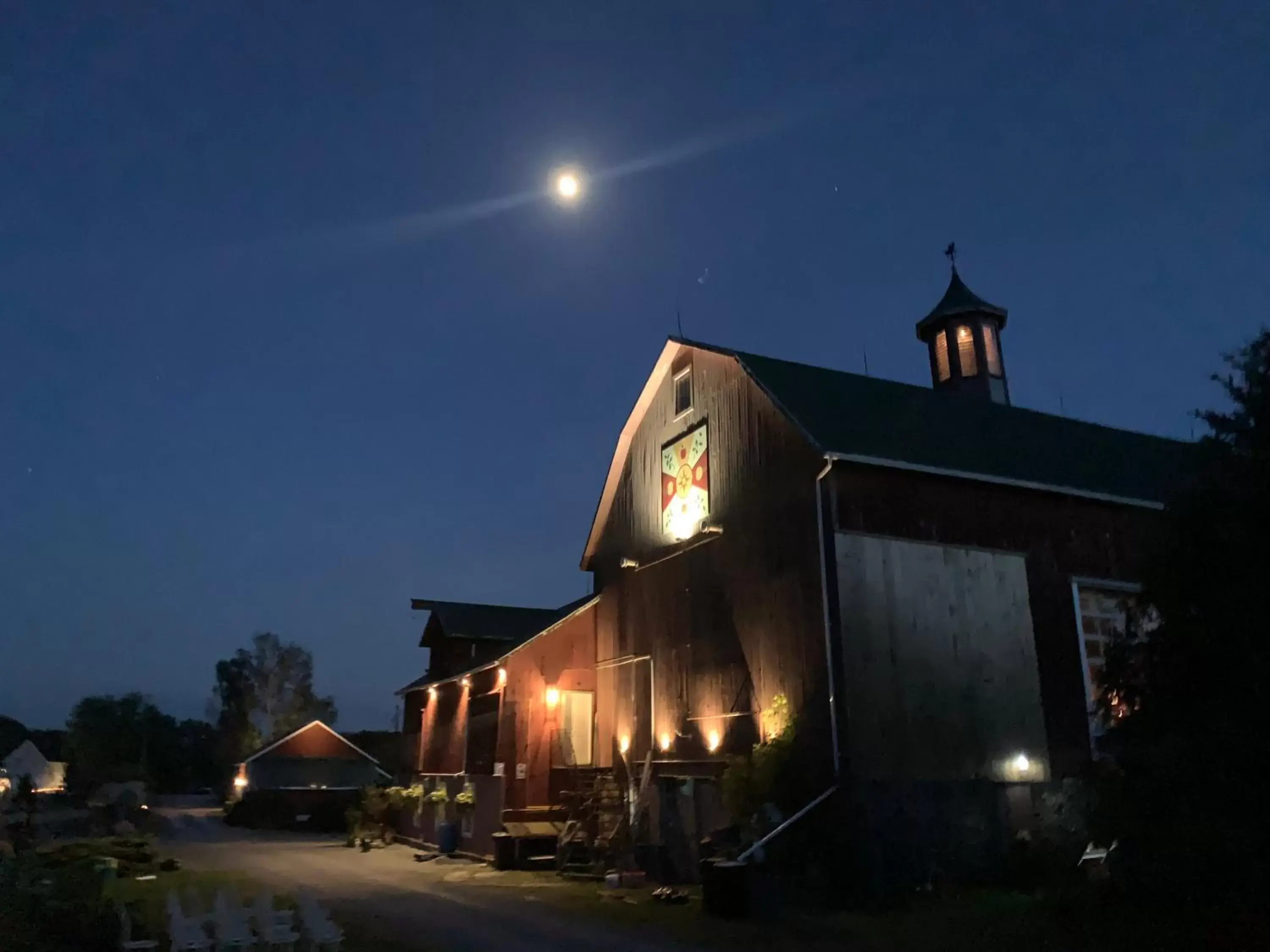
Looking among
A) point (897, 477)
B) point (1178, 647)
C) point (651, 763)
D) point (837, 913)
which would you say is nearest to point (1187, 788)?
point (1178, 647)

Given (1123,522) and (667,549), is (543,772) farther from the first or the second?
(1123,522)

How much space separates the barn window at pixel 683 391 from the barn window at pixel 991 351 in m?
9.28

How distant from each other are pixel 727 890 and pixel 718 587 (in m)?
6.49

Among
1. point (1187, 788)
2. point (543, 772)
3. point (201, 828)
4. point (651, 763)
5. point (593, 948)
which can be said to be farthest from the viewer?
point (201, 828)

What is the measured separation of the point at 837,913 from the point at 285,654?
187 ft

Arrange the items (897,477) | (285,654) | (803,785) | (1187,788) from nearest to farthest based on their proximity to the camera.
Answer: (1187,788) < (803,785) < (897,477) < (285,654)

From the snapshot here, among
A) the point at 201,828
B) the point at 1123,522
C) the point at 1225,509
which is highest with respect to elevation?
the point at 1123,522

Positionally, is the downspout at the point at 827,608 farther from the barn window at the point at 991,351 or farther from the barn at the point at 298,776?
the barn at the point at 298,776

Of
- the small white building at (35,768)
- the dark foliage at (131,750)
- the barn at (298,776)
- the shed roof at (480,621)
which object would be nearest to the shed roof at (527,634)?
the shed roof at (480,621)

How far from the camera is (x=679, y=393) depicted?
20.4m

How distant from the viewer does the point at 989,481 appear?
1625 cm

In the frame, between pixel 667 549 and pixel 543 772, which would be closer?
pixel 667 549

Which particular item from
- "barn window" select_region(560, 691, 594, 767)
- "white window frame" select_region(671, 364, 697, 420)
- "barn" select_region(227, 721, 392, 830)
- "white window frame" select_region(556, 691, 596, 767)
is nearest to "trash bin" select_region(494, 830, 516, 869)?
"white window frame" select_region(556, 691, 596, 767)

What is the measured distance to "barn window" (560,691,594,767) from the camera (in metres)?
22.6
